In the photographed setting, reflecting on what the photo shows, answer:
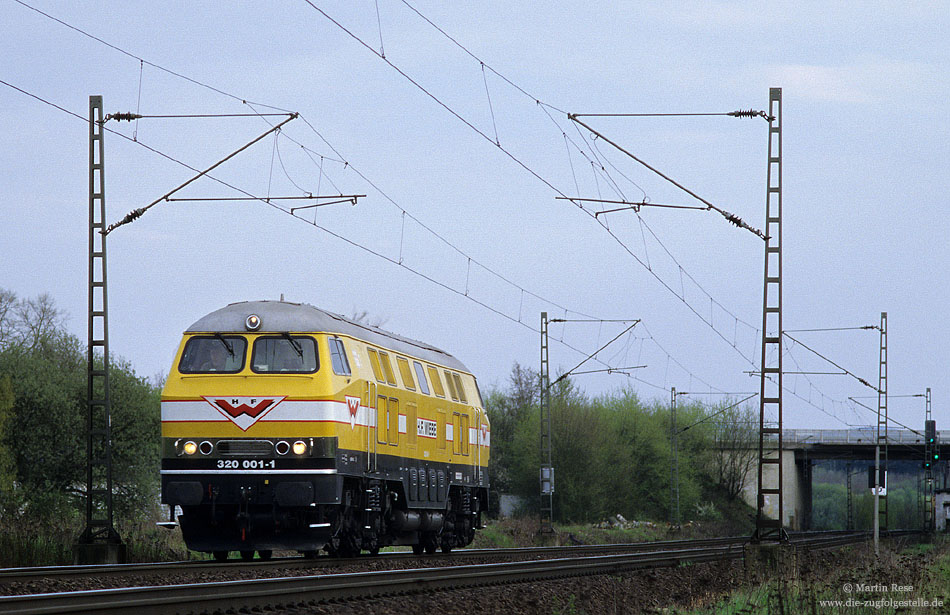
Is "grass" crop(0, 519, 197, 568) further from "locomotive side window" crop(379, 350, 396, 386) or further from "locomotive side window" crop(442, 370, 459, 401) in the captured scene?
"locomotive side window" crop(442, 370, 459, 401)

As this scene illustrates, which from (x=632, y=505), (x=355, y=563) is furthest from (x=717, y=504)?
(x=355, y=563)

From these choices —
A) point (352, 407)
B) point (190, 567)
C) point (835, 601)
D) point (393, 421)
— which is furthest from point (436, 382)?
point (835, 601)

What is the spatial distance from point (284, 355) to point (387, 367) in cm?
308

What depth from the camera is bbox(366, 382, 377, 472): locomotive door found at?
799 inches

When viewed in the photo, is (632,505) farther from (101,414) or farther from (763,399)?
(763,399)

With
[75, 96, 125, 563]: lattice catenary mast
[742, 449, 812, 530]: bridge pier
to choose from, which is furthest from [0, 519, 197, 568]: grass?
[742, 449, 812, 530]: bridge pier

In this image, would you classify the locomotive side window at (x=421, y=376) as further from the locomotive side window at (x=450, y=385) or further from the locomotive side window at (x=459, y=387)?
the locomotive side window at (x=459, y=387)

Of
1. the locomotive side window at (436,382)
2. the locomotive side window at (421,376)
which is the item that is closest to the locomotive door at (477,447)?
the locomotive side window at (436,382)

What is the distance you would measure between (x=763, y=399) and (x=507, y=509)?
159 ft

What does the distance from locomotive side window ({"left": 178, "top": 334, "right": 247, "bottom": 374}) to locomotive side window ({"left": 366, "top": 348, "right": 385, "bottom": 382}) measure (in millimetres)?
2533

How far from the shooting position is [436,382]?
2494cm

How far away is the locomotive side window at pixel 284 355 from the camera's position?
19031mm

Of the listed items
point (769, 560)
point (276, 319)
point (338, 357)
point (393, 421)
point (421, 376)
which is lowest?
point (769, 560)

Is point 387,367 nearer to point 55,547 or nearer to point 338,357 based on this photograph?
point 338,357
